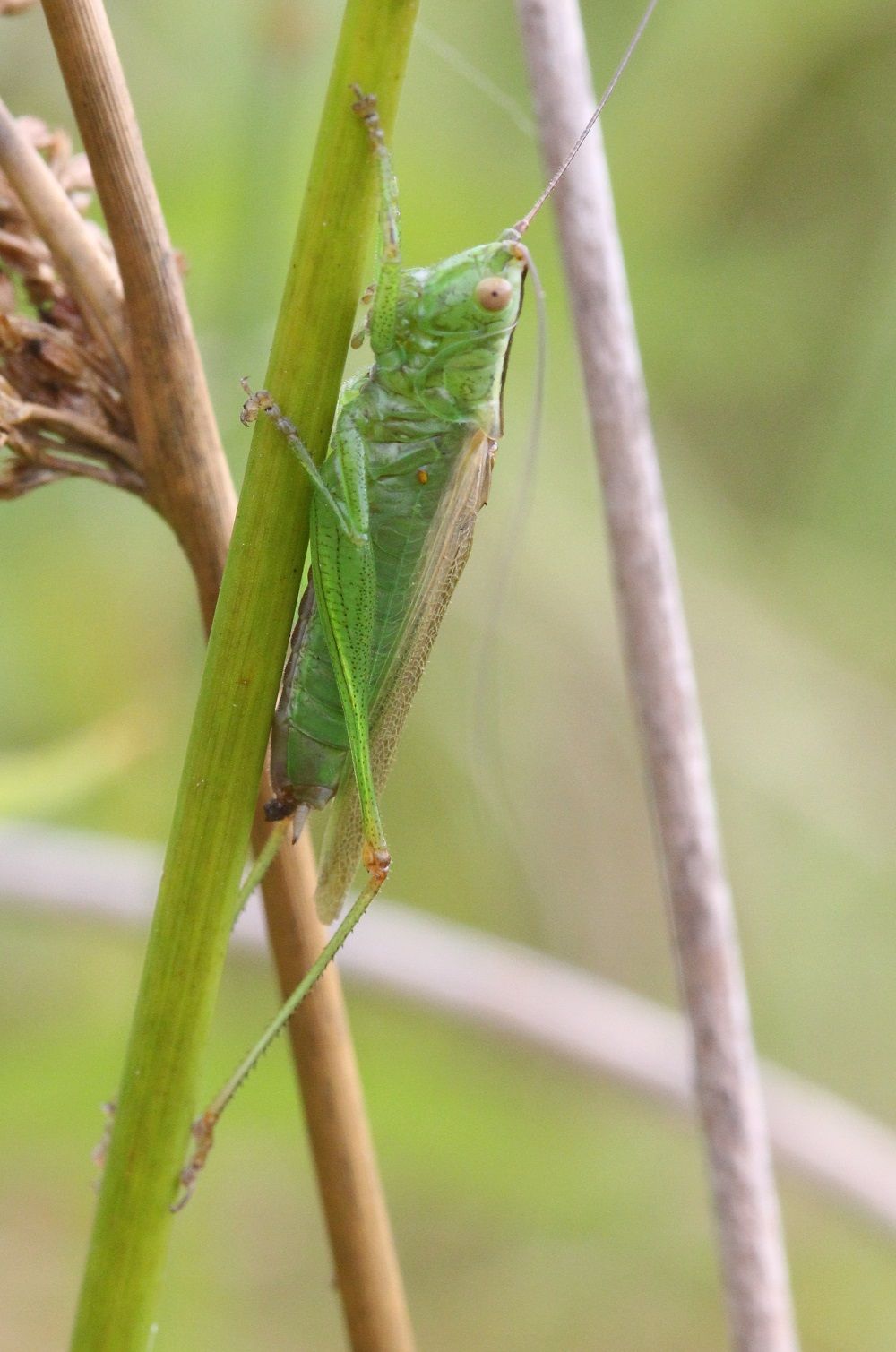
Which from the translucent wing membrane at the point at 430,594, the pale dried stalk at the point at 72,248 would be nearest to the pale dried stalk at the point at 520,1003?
the translucent wing membrane at the point at 430,594

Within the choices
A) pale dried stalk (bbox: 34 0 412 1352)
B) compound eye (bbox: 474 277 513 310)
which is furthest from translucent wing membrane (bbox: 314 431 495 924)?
pale dried stalk (bbox: 34 0 412 1352)

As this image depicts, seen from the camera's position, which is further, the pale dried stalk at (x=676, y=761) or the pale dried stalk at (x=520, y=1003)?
the pale dried stalk at (x=520, y=1003)

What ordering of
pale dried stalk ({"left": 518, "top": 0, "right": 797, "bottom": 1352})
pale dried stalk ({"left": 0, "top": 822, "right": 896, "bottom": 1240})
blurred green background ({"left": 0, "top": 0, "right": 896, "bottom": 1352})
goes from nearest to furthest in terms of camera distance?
pale dried stalk ({"left": 518, "top": 0, "right": 797, "bottom": 1352}), pale dried stalk ({"left": 0, "top": 822, "right": 896, "bottom": 1240}), blurred green background ({"left": 0, "top": 0, "right": 896, "bottom": 1352})

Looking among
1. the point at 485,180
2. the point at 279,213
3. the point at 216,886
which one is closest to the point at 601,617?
the point at 485,180

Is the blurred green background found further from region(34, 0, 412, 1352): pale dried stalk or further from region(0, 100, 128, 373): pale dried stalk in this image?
region(0, 100, 128, 373): pale dried stalk

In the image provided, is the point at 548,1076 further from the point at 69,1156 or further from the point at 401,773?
the point at 69,1156

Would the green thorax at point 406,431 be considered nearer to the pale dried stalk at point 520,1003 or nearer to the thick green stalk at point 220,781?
the thick green stalk at point 220,781

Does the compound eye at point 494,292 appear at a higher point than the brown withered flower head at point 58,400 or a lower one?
higher
